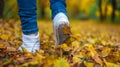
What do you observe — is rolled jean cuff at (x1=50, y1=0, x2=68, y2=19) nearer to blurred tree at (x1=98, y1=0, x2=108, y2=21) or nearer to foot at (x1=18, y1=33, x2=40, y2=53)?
foot at (x1=18, y1=33, x2=40, y2=53)

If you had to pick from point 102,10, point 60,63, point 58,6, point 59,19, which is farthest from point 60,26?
point 102,10

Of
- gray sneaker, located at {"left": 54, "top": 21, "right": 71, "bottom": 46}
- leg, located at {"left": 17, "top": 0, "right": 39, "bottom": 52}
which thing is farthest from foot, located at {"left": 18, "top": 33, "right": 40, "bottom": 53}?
gray sneaker, located at {"left": 54, "top": 21, "right": 71, "bottom": 46}

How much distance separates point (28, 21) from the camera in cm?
302

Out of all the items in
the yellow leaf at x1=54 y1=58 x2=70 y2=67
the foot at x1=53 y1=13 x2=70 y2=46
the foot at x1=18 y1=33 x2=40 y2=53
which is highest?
the foot at x1=53 y1=13 x2=70 y2=46

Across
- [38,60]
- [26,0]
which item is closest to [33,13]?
[26,0]

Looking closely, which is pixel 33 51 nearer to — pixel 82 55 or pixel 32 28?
pixel 32 28

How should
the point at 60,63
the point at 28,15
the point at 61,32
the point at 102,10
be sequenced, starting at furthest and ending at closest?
the point at 102,10 < the point at 61,32 < the point at 28,15 < the point at 60,63

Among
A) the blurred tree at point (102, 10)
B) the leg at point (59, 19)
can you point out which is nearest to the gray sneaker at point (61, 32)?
the leg at point (59, 19)

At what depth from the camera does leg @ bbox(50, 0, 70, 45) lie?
→ 310 cm

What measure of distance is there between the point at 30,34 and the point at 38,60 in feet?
1.48

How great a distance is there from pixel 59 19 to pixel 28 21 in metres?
0.27

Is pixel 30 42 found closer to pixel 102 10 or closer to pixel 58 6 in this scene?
pixel 58 6

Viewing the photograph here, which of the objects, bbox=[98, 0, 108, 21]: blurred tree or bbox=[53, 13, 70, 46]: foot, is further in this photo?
bbox=[98, 0, 108, 21]: blurred tree

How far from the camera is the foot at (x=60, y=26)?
10.2 ft
